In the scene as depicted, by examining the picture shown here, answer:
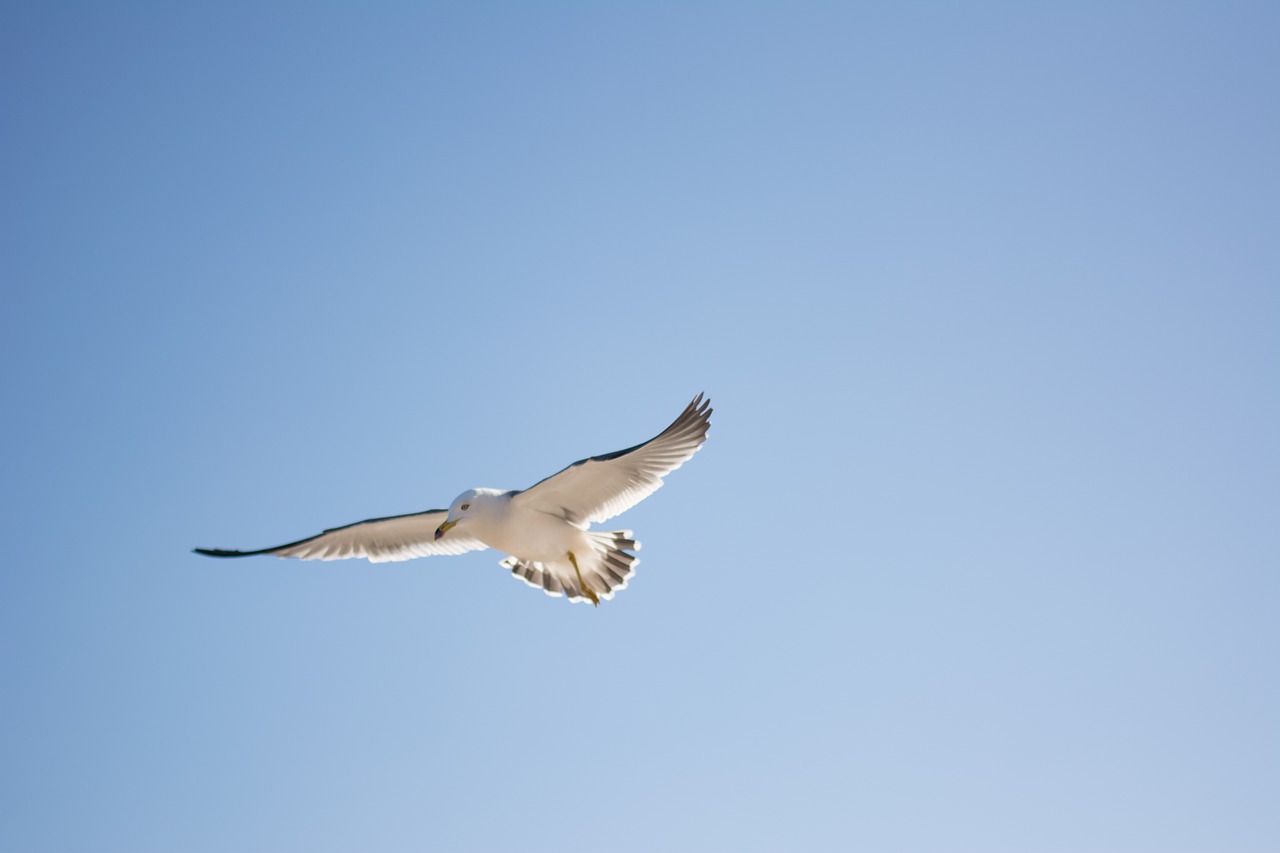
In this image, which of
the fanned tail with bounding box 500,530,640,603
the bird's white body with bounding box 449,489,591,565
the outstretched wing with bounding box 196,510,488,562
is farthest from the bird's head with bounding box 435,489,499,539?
the fanned tail with bounding box 500,530,640,603

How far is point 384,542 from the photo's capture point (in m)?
11.6

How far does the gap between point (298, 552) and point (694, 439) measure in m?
4.11

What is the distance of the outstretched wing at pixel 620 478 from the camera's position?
407 inches

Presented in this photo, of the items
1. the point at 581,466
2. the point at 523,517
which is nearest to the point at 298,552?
the point at 523,517

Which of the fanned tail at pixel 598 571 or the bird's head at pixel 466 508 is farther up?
the bird's head at pixel 466 508

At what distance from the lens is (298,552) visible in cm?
1136

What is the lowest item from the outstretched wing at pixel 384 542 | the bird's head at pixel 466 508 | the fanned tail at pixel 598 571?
the fanned tail at pixel 598 571

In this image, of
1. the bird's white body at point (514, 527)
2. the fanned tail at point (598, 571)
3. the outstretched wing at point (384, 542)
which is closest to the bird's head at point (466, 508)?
the bird's white body at point (514, 527)

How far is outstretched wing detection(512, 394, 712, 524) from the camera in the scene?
10336mm

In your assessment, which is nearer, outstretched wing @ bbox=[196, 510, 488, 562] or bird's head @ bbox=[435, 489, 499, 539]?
bird's head @ bbox=[435, 489, 499, 539]

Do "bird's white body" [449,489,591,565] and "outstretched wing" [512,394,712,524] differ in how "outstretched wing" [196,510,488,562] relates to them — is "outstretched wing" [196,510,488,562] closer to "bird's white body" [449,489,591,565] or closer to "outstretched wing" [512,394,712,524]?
"bird's white body" [449,489,591,565]

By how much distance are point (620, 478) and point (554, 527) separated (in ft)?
2.53

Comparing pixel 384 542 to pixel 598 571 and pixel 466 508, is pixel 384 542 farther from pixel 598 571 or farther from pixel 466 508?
pixel 598 571

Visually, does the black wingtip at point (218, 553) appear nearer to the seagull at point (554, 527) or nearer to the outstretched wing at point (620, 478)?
the seagull at point (554, 527)
